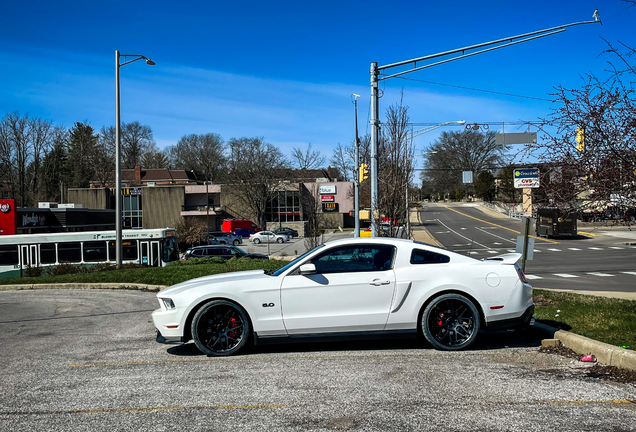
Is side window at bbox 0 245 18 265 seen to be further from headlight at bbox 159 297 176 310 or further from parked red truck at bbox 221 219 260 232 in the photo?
parked red truck at bbox 221 219 260 232

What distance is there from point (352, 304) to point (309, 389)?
5.48ft

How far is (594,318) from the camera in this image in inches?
330

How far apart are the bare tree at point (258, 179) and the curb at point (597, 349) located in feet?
218

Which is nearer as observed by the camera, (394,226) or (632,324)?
(632,324)

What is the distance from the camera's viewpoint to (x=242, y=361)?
672 centimetres

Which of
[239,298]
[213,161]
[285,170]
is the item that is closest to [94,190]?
[285,170]

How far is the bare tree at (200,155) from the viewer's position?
107 m

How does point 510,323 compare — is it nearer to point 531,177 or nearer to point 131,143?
point 531,177

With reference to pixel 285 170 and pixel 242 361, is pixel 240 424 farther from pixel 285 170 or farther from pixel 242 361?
pixel 285 170

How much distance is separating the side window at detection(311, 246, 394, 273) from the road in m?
5.75

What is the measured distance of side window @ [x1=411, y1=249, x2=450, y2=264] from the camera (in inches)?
281

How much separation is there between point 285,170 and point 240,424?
70.9m

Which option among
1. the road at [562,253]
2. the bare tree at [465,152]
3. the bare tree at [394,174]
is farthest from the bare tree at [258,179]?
the bare tree at [394,174]

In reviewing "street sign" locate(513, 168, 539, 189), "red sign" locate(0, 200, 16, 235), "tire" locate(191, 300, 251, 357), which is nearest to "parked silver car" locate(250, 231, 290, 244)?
"red sign" locate(0, 200, 16, 235)
